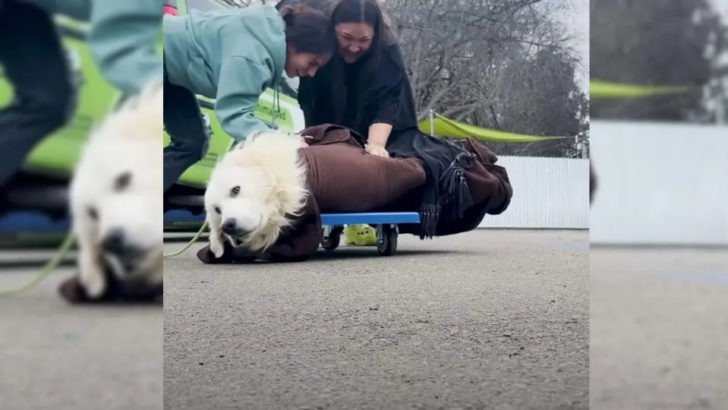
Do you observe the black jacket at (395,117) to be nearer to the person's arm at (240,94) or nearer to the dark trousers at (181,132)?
the person's arm at (240,94)

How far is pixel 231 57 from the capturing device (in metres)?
2.30

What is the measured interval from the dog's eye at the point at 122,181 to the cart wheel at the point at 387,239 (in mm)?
851

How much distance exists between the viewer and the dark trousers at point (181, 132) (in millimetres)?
2182

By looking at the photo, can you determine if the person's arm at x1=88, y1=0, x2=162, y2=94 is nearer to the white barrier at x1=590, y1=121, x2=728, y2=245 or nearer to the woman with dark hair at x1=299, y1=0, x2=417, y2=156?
the woman with dark hair at x1=299, y1=0, x2=417, y2=156

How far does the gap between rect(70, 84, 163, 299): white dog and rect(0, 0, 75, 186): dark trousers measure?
0.42 ft

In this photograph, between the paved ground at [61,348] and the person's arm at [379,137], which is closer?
the paved ground at [61,348]

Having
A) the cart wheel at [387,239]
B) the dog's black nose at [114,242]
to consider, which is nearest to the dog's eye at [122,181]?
the dog's black nose at [114,242]

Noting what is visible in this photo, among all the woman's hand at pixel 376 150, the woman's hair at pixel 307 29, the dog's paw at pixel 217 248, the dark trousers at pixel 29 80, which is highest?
the woman's hair at pixel 307 29

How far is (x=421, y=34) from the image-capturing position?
8.05ft

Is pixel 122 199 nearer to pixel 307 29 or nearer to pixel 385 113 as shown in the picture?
pixel 307 29

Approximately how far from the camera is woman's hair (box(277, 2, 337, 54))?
2369 mm

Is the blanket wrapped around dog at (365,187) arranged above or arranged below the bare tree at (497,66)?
below

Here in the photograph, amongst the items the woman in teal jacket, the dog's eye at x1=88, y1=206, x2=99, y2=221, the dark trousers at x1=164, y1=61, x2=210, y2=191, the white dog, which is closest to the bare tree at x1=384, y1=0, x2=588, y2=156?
the woman in teal jacket

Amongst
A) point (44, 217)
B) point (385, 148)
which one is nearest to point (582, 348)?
point (385, 148)
